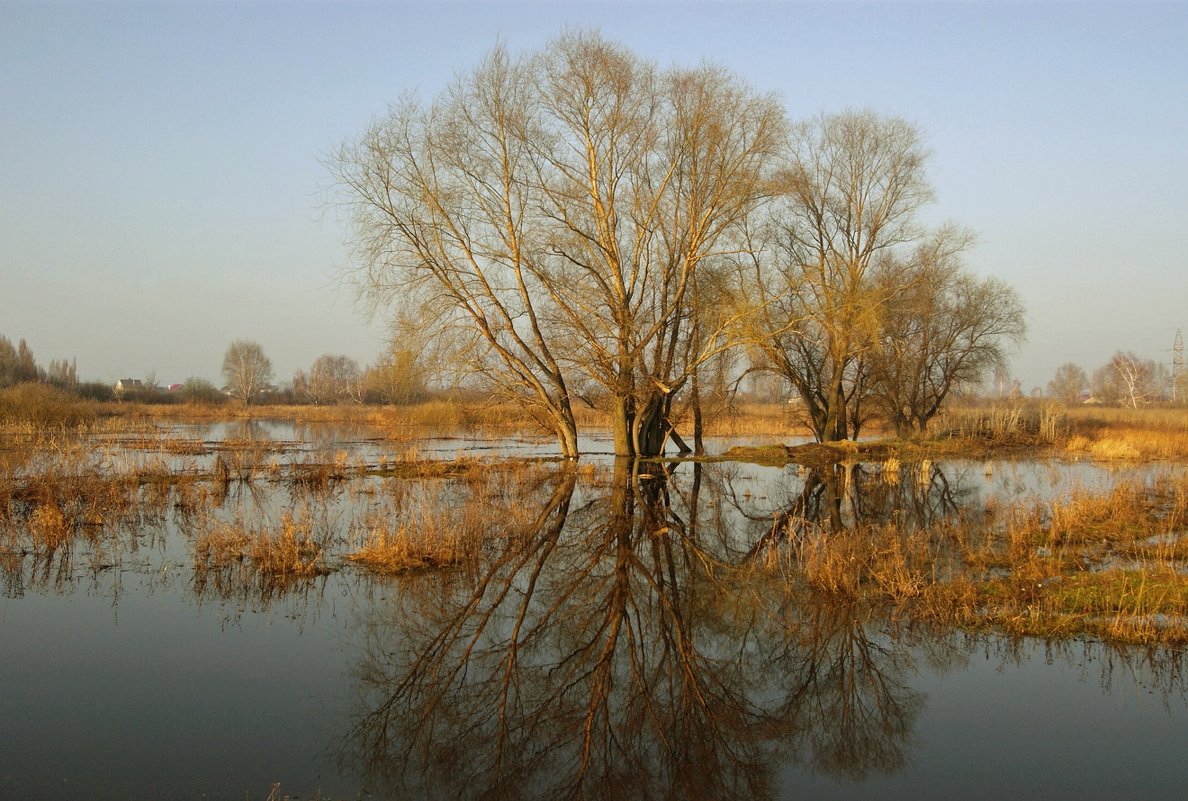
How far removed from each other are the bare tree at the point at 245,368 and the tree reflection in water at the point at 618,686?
89.8 metres

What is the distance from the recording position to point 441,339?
23516mm

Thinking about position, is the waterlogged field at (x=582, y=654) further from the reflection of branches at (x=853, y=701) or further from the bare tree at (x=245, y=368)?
the bare tree at (x=245, y=368)

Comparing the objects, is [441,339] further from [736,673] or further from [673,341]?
[736,673]

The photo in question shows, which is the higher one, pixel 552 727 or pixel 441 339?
pixel 441 339

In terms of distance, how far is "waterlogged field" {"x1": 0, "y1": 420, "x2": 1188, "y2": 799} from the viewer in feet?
16.8

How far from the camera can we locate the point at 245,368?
304ft

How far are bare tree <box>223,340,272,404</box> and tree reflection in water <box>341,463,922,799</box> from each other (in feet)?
295

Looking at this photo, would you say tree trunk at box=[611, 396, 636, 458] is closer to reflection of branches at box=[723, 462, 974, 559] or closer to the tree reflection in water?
Result: reflection of branches at box=[723, 462, 974, 559]

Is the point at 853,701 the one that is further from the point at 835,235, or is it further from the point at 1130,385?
the point at 1130,385

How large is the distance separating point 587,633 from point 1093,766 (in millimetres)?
3983

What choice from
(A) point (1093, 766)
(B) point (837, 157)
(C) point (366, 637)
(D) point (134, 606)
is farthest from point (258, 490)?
(B) point (837, 157)

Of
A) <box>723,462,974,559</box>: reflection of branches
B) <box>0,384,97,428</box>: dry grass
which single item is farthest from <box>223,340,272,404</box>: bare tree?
<box>723,462,974,559</box>: reflection of branches

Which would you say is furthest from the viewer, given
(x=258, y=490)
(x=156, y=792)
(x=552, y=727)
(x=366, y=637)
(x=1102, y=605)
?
(x=258, y=490)

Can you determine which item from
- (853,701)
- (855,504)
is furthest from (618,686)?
(855,504)
